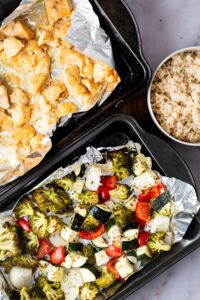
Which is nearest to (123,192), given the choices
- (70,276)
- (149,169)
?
(149,169)

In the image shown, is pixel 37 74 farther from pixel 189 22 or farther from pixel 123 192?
pixel 189 22

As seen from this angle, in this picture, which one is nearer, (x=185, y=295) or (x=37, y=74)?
(x=37, y=74)

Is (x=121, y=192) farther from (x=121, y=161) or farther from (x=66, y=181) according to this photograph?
(x=66, y=181)

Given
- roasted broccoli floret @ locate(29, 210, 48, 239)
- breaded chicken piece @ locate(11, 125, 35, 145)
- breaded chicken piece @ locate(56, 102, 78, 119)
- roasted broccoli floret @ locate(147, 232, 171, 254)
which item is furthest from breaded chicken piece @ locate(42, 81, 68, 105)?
roasted broccoli floret @ locate(147, 232, 171, 254)

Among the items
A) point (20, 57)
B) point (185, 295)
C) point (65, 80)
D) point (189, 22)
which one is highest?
point (20, 57)

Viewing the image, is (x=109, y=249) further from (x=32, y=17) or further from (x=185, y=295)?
(x=32, y=17)

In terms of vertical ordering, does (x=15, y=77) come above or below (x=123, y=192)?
above
